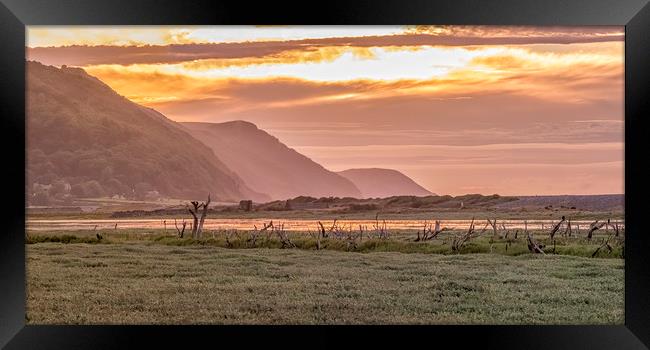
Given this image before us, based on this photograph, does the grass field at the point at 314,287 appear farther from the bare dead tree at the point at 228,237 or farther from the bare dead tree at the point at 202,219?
the bare dead tree at the point at 202,219

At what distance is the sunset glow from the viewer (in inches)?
664

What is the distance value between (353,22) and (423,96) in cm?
1185

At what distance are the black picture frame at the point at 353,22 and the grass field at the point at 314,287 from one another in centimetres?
225

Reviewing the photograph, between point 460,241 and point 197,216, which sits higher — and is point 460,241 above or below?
below

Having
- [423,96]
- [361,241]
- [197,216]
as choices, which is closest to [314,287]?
[361,241]

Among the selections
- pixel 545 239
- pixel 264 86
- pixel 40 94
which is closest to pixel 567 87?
pixel 545 239

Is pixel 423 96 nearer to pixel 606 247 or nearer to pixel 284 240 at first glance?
pixel 284 240

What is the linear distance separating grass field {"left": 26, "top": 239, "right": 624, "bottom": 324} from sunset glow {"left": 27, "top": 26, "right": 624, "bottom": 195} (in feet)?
8.02

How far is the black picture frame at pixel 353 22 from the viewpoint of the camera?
20.2 ft

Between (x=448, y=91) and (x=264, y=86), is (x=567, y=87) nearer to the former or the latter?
(x=448, y=91)

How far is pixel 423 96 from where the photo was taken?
17.8m

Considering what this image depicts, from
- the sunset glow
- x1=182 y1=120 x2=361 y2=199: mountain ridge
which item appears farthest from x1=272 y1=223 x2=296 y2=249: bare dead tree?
the sunset glow

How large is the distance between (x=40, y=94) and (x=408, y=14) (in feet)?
82.7

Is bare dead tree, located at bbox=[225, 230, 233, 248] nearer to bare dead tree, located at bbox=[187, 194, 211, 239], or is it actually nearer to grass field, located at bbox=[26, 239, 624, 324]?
bare dead tree, located at bbox=[187, 194, 211, 239]
